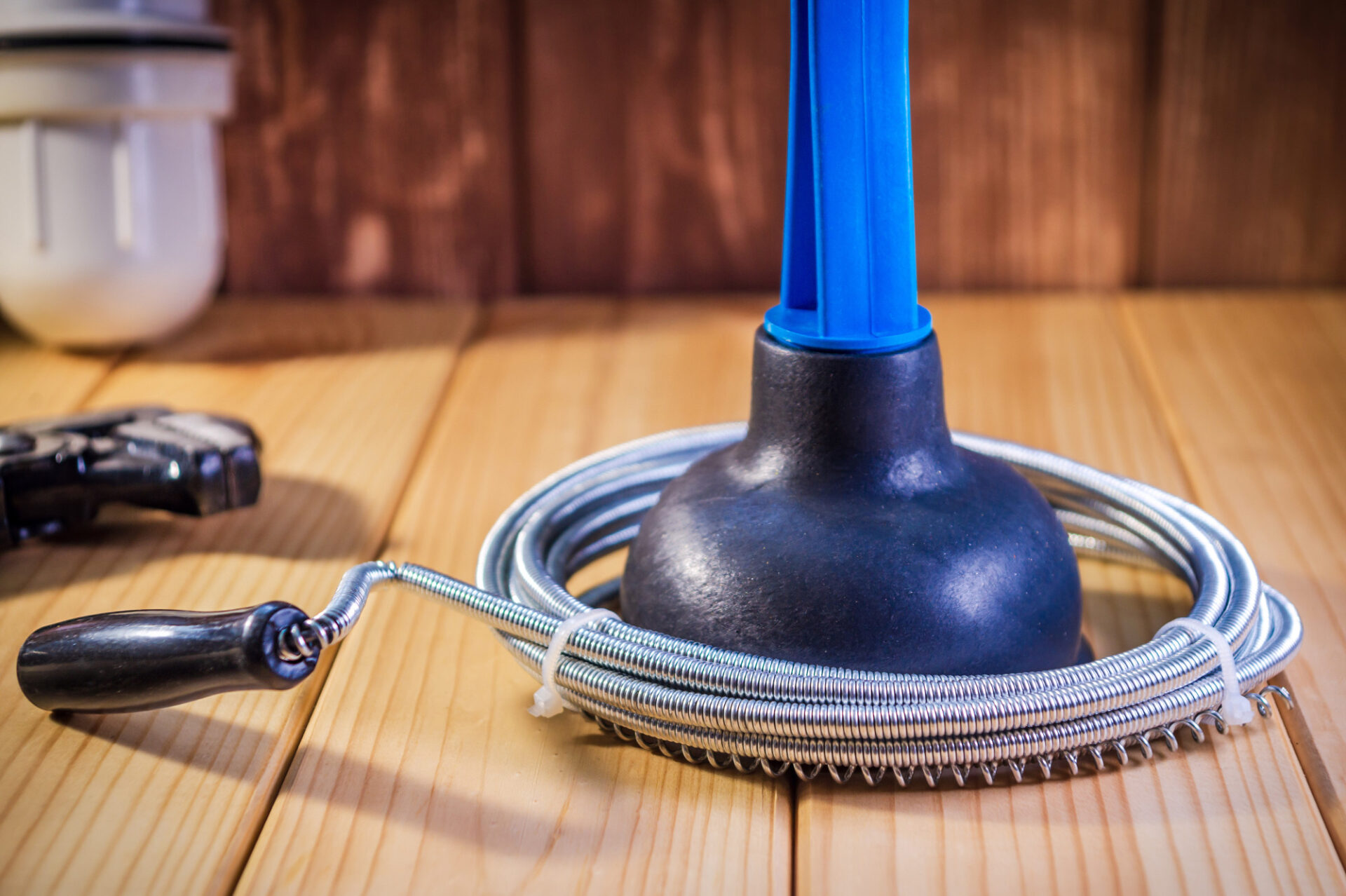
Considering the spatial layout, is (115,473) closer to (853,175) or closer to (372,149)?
(853,175)

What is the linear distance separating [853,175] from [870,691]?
7.6 inches

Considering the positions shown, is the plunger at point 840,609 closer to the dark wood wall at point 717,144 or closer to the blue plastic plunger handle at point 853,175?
the blue plastic plunger handle at point 853,175

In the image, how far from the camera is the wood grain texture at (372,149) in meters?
1.13

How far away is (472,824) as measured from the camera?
1.52 feet

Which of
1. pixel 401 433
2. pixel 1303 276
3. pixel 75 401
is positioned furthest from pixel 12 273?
pixel 1303 276

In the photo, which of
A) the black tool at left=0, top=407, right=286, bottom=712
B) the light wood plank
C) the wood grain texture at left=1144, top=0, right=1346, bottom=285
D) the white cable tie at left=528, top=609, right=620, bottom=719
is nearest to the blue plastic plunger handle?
the white cable tie at left=528, top=609, right=620, bottom=719

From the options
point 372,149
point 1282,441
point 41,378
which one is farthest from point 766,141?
point 41,378

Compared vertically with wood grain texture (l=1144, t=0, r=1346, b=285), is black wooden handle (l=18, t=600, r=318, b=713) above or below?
below

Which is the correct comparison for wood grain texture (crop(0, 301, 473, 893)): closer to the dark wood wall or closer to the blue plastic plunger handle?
the dark wood wall

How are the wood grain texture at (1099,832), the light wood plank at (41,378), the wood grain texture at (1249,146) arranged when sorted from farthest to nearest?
the wood grain texture at (1249,146)
the light wood plank at (41,378)
the wood grain texture at (1099,832)

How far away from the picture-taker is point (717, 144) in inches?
45.1

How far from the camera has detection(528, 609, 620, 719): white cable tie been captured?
0.51 m

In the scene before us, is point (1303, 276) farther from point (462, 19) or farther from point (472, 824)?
point (472, 824)

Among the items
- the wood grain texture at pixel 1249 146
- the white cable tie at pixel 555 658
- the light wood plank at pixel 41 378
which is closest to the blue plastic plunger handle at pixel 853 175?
the white cable tie at pixel 555 658
